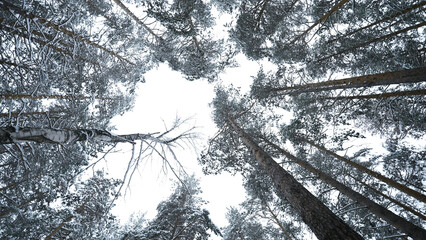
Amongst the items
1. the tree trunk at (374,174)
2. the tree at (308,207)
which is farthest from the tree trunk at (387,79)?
the tree trunk at (374,174)

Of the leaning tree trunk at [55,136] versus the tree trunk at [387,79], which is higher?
the leaning tree trunk at [55,136]

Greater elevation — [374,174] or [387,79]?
[387,79]

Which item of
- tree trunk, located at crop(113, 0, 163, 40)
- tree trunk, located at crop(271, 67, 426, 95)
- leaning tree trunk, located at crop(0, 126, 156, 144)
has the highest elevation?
tree trunk, located at crop(113, 0, 163, 40)

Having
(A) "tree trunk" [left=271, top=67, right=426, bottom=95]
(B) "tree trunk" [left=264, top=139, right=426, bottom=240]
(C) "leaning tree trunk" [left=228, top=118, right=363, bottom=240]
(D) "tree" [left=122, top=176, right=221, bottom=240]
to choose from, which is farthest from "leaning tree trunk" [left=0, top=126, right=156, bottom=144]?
(B) "tree trunk" [left=264, top=139, right=426, bottom=240]

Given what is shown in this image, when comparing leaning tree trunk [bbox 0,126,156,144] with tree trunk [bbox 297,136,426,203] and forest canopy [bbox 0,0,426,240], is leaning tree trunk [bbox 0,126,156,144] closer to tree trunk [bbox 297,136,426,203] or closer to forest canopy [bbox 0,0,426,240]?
forest canopy [bbox 0,0,426,240]

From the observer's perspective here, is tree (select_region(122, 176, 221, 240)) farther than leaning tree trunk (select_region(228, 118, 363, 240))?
Yes

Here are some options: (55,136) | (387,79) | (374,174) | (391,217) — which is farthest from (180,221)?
(387,79)

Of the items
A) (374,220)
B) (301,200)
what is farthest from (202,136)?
(374,220)

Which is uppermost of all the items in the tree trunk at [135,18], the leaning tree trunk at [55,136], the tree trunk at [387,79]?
the tree trunk at [135,18]

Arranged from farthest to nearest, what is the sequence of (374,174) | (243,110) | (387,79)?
(243,110) → (374,174) → (387,79)

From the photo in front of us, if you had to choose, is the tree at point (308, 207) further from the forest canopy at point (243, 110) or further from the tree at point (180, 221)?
the tree at point (180, 221)

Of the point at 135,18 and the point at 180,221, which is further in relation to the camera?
the point at 135,18

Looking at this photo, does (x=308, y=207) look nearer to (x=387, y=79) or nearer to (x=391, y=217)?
(x=391, y=217)

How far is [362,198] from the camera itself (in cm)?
513
